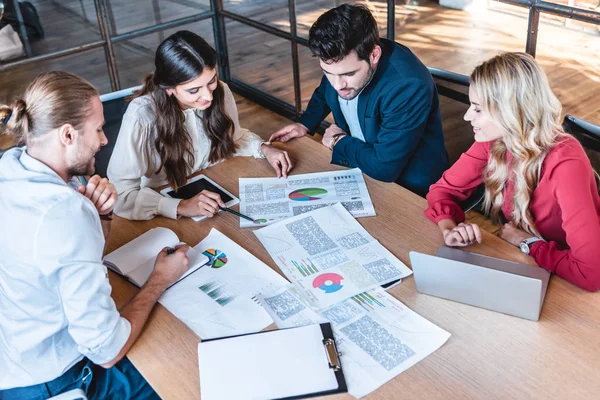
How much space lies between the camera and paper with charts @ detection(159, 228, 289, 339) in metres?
1.45

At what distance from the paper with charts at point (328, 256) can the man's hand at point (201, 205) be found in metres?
0.17

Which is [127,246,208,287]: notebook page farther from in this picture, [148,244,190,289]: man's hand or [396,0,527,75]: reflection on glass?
[396,0,527,75]: reflection on glass

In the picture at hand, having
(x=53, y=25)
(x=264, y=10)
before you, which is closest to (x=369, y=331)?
(x=264, y=10)

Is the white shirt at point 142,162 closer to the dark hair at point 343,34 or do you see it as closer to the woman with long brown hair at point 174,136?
the woman with long brown hair at point 174,136

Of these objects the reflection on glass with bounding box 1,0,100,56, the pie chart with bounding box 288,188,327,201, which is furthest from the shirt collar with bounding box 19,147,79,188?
the reflection on glass with bounding box 1,0,100,56

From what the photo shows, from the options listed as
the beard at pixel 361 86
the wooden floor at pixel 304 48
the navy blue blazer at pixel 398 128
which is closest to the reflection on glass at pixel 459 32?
the wooden floor at pixel 304 48

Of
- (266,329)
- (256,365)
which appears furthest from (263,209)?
(256,365)

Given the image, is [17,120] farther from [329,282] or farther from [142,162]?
[329,282]

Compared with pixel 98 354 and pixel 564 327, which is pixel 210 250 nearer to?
pixel 98 354

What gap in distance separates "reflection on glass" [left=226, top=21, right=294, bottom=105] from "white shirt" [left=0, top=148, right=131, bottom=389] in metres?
2.53

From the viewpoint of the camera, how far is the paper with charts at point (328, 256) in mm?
1530

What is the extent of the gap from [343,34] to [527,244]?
2.68 feet

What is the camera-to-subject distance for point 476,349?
4.41 ft

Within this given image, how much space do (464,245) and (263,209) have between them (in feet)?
1.91
